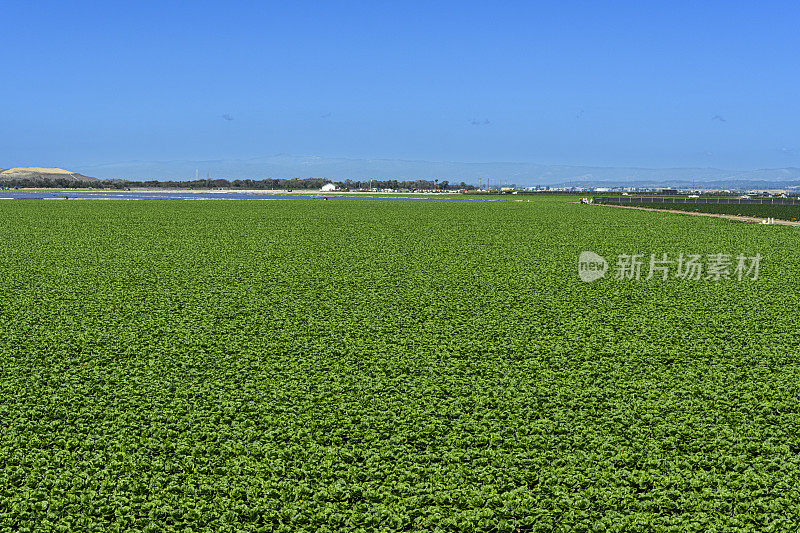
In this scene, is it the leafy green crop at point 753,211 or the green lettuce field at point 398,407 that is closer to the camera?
the green lettuce field at point 398,407

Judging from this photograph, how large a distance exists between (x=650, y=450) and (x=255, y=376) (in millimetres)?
3739

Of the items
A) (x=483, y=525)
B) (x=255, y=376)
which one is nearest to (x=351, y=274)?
(x=255, y=376)

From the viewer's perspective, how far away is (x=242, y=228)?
28.2 metres

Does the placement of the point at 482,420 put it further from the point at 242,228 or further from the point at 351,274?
the point at 242,228

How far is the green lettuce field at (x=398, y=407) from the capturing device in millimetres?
4250

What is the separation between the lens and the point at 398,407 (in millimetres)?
5891

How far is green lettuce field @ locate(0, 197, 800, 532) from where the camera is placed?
13.9ft

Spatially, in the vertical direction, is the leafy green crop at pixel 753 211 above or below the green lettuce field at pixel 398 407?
above

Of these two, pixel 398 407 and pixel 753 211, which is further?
pixel 753 211

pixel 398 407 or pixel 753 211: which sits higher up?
pixel 753 211

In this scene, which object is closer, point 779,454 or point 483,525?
point 483,525

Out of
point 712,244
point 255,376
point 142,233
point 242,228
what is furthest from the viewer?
point 242,228

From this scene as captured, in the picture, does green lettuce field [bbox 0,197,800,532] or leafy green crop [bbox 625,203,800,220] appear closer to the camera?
green lettuce field [bbox 0,197,800,532]

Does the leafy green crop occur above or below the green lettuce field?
above
